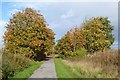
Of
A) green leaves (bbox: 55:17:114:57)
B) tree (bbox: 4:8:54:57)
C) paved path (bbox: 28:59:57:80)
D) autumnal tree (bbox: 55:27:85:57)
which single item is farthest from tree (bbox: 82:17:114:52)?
paved path (bbox: 28:59:57:80)

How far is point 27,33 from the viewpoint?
4256 centimetres

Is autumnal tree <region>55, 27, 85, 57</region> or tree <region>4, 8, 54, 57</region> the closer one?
tree <region>4, 8, 54, 57</region>

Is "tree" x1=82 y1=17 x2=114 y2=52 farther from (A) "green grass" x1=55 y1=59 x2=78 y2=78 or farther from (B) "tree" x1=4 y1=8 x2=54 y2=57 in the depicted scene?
(A) "green grass" x1=55 y1=59 x2=78 y2=78

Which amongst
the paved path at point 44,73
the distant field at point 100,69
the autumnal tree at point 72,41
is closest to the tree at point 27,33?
the autumnal tree at point 72,41

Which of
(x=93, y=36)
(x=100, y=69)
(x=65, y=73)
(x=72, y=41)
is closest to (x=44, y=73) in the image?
(x=65, y=73)

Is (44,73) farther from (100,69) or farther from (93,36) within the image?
(93,36)

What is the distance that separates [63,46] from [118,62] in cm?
3448

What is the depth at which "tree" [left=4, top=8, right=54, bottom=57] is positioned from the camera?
4197 cm

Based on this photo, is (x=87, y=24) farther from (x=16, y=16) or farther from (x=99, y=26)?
(x=16, y=16)

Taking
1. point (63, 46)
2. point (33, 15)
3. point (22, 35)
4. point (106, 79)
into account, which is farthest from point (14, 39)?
point (106, 79)

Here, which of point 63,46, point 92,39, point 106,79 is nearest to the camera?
point 106,79

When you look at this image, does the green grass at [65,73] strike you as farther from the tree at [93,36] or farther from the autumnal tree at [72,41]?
the tree at [93,36]

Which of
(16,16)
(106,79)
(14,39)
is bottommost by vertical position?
(106,79)

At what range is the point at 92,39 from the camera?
61.1 meters
